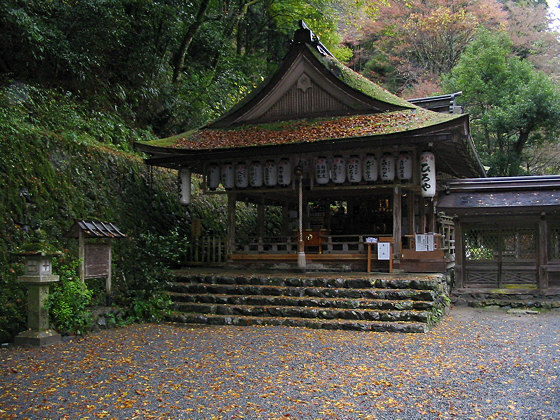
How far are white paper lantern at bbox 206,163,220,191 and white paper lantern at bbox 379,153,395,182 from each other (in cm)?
513

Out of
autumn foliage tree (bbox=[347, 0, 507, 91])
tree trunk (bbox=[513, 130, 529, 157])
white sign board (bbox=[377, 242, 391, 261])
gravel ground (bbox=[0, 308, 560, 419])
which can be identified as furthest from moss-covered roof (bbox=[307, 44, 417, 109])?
autumn foliage tree (bbox=[347, 0, 507, 91])

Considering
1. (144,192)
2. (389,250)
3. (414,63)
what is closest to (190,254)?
(144,192)

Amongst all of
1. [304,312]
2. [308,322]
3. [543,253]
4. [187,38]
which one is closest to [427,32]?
[187,38]

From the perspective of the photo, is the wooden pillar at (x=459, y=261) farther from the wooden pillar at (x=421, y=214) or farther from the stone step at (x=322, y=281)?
the stone step at (x=322, y=281)

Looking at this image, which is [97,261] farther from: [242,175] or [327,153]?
[327,153]

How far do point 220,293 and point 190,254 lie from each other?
3.52 metres

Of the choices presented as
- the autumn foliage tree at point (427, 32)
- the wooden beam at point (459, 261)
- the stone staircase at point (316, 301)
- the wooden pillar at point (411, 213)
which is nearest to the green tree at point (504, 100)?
the autumn foliage tree at point (427, 32)

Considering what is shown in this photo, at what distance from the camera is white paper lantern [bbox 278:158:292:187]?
1420 centimetres

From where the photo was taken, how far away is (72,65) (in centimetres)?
1470

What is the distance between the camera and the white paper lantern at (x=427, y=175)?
40.5 feet

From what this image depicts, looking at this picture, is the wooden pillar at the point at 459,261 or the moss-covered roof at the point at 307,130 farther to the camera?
the wooden pillar at the point at 459,261

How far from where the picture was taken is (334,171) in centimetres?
1371

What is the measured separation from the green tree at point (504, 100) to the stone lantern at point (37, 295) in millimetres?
21726

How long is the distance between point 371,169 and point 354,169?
48cm
